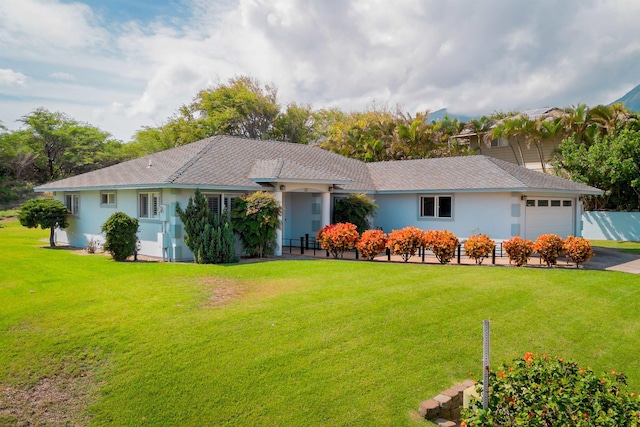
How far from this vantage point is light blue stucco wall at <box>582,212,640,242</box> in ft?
90.5

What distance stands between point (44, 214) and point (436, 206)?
723 inches

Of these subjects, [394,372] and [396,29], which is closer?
[394,372]

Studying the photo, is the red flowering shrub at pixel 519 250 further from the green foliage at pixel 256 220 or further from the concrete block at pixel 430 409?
the concrete block at pixel 430 409

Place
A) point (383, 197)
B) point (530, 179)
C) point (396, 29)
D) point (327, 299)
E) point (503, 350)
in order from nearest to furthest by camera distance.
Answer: point (503, 350) → point (327, 299) → point (396, 29) → point (530, 179) → point (383, 197)

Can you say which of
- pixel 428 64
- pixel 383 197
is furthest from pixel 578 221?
pixel 428 64

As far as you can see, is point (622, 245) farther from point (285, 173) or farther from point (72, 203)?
point (72, 203)

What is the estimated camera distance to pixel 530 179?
2002 cm

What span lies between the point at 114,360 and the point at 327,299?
4574 mm

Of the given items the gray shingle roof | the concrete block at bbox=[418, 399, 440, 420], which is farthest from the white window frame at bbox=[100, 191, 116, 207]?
the concrete block at bbox=[418, 399, 440, 420]

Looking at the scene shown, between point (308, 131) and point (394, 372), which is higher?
point (308, 131)

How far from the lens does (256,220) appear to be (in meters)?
16.6

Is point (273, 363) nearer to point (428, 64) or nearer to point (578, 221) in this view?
point (578, 221)

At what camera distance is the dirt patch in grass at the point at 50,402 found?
17.7 ft

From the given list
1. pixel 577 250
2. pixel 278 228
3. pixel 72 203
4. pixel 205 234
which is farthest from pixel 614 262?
pixel 72 203
